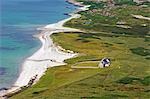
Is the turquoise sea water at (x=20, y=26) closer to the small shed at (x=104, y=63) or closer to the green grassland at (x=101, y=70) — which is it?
the green grassland at (x=101, y=70)

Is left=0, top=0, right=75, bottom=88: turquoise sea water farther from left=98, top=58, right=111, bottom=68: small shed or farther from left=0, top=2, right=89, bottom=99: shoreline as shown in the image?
left=98, top=58, right=111, bottom=68: small shed

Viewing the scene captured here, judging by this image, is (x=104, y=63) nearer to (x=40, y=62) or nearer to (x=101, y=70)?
(x=101, y=70)

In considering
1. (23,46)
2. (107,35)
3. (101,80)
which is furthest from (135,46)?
(101,80)

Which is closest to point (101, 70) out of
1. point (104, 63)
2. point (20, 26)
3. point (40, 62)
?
point (104, 63)

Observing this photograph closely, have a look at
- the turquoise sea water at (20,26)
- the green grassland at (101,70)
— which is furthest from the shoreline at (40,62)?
the green grassland at (101,70)

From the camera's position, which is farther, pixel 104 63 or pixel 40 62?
pixel 40 62

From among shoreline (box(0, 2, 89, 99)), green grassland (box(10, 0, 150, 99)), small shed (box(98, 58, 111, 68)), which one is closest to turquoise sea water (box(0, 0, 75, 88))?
shoreline (box(0, 2, 89, 99))
